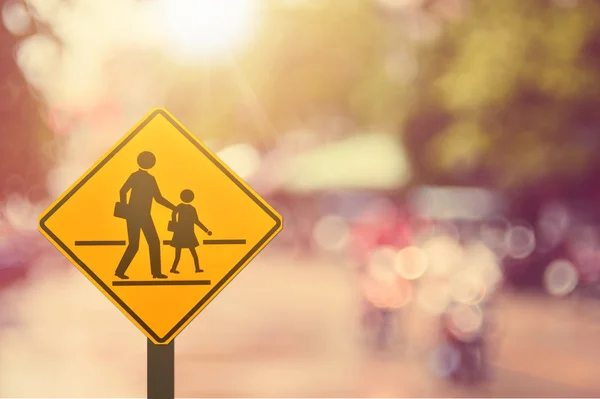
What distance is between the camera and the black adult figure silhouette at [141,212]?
212 centimetres

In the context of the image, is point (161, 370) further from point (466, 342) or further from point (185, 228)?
point (466, 342)

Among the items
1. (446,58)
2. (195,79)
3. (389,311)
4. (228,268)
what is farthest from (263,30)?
(228,268)

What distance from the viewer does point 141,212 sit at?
2.15 metres

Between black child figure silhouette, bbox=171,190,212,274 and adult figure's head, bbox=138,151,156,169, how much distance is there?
0.42ft

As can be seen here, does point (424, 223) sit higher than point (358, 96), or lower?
lower

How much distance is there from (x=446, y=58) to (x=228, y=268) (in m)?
13.6

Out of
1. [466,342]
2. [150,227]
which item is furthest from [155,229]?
[466,342]

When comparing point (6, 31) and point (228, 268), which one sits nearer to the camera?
point (228, 268)

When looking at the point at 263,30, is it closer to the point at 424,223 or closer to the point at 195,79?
the point at 195,79

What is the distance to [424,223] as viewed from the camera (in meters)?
13.6

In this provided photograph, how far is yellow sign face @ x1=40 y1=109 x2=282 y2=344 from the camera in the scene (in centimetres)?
213

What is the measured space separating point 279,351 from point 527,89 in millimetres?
8233

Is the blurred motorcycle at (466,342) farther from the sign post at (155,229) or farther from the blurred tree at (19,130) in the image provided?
the blurred tree at (19,130)

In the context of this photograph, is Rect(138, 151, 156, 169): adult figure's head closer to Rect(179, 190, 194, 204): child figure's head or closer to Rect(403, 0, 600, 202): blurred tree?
Rect(179, 190, 194, 204): child figure's head
